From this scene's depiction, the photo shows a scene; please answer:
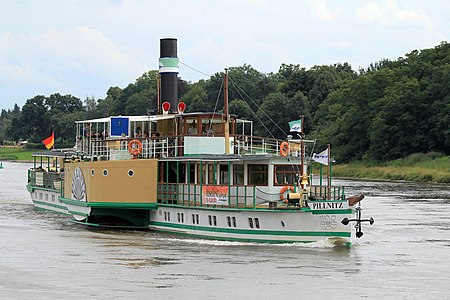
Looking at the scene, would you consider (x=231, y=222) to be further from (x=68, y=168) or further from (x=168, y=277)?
(x=68, y=168)

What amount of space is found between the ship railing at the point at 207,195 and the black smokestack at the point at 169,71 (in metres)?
7.75

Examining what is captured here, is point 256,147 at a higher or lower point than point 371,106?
lower

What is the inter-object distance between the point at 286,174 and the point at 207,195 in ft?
11.2

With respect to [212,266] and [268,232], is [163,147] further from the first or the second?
[212,266]

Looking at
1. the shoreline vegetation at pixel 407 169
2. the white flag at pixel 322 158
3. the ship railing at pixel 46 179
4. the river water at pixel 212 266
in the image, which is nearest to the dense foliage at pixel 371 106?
the shoreline vegetation at pixel 407 169

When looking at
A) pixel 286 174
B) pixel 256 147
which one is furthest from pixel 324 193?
pixel 256 147

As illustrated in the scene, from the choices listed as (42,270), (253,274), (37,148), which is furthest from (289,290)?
(37,148)

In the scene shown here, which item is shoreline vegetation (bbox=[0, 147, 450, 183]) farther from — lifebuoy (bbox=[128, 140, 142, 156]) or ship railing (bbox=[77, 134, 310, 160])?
lifebuoy (bbox=[128, 140, 142, 156])

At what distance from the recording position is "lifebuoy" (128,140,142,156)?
43000 millimetres

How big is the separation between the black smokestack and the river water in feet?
26.0

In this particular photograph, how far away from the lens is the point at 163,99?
4881 centimetres

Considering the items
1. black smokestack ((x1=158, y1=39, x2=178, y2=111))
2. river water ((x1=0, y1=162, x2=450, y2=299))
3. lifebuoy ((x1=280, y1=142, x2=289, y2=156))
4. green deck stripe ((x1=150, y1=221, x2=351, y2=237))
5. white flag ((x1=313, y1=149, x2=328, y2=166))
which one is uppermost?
black smokestack ((x1=158, y1=39, x2=178, y2=111))

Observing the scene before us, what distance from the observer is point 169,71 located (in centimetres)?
4878

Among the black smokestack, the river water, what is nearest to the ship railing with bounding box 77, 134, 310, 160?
the river water
